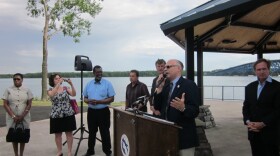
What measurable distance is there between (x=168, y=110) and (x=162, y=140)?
1.62ft

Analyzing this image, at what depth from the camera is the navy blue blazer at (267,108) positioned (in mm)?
3848

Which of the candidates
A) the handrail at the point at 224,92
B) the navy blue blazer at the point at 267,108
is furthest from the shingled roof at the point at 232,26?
the handrail at the point at 224,92

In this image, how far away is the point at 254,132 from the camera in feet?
13.3

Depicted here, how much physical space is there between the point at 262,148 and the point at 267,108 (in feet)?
1.61

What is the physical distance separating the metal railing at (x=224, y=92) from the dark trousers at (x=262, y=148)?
689 inches

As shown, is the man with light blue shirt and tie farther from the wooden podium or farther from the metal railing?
the metal railing

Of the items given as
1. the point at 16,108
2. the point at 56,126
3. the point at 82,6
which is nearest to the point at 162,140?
the point at 56,126

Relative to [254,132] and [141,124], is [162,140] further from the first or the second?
[254,132]

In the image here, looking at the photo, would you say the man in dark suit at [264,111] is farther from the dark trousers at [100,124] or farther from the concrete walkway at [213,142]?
the dark trousers at [100,124]

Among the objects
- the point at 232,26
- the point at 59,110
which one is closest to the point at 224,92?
the point at 232,26

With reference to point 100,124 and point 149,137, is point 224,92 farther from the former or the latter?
point 149,137

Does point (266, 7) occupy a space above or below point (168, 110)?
above

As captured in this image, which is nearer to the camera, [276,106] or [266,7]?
[276,106]

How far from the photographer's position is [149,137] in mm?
3348
